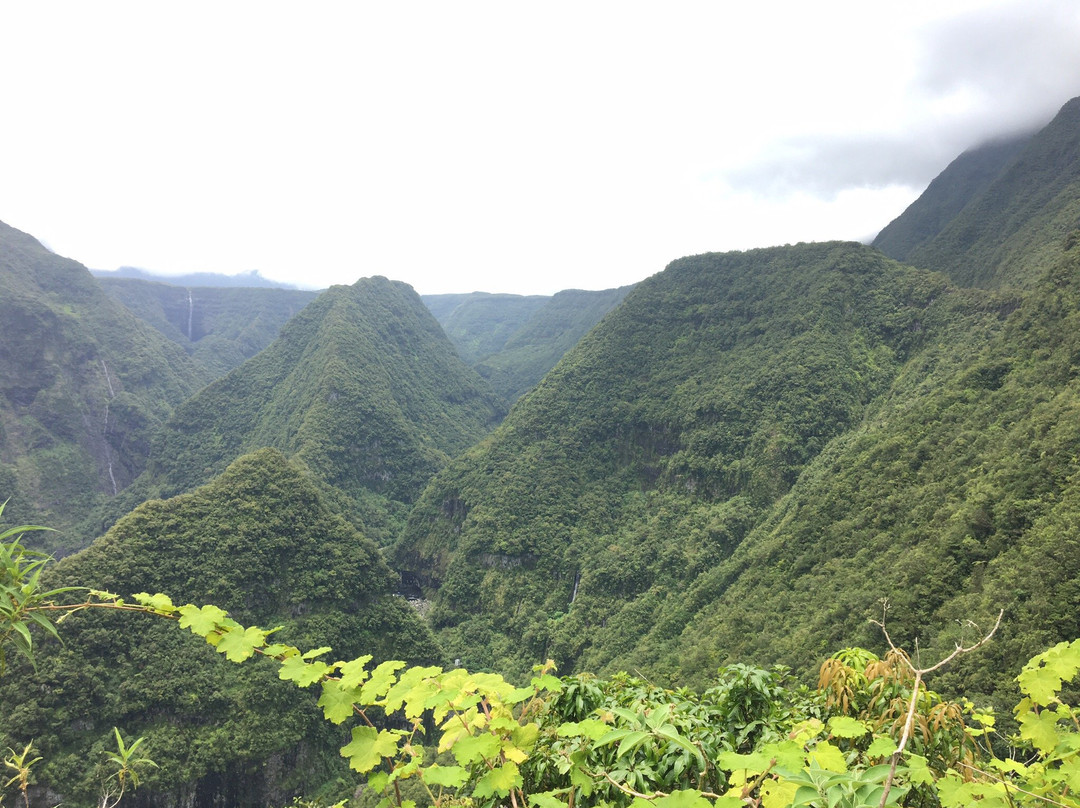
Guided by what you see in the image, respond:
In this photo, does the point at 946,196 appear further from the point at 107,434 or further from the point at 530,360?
the point at 107,434

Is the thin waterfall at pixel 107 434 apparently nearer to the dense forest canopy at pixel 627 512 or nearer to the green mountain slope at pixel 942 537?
the dense forest canopy at pixel 627 512

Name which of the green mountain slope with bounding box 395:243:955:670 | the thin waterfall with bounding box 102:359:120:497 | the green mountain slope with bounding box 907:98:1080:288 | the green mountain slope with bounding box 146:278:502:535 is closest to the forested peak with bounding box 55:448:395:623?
the green mountain slope with bounding box 395:243:955:670

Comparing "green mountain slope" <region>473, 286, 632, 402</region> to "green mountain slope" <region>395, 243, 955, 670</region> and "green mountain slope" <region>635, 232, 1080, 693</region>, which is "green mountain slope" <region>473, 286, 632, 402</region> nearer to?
"green mountain slope" <region>395, 243, 955, 670</region>

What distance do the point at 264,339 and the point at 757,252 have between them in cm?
18694

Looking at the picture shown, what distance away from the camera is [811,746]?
329 cm

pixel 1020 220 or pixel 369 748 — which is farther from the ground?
pixel 1020 220

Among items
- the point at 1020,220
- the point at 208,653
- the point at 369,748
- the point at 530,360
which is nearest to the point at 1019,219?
the point at 1020,220

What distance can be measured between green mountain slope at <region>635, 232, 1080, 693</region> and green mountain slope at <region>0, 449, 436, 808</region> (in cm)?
2413

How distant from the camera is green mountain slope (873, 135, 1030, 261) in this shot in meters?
108

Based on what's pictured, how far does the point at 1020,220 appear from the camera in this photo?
77.3 metres

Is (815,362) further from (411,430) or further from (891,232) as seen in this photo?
(891,232)

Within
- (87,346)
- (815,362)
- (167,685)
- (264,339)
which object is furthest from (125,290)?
(815,362)

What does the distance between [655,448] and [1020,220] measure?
2777 inches

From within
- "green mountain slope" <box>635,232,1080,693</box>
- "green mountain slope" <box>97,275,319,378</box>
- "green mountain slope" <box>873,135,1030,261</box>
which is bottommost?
"green mountain slope" <box>635,232,1080,693</box>
